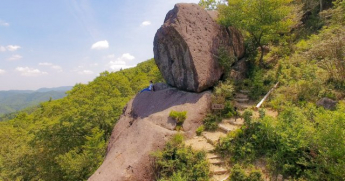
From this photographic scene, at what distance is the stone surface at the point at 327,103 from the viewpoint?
876 centimetres

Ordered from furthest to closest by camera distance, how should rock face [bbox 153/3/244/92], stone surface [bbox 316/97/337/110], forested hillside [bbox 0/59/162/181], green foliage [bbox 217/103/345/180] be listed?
forested hillside [bbox 0/59/162/181] → rock face [bbox 153/3/244/92] → stone surface [bbox 316/97/337/110] → green foliage [bbox 217/103/345/180]

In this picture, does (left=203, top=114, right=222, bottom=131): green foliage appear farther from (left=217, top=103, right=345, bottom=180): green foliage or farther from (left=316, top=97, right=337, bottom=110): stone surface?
(left=316, top=97, right=337, bottom=110): stone surface

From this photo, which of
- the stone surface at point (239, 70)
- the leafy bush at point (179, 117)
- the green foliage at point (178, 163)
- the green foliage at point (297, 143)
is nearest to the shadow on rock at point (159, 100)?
the leafy bush at point (179, 117)

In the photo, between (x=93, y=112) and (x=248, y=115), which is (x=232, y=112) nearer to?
(x=248, y=115)

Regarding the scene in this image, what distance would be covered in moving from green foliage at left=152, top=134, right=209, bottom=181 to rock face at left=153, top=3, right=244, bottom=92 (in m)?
4.82

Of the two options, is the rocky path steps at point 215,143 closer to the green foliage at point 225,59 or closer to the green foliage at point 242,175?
the green foliage at point 242,175

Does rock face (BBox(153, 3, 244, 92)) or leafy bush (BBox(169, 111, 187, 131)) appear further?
rock face (BBox(153, 3, 244, 92))

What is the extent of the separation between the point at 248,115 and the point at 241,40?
30.0ft

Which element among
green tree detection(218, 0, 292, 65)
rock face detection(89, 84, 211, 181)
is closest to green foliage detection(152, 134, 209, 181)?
rock face detection(89, 84, 211, 181)

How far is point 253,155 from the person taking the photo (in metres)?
7.77

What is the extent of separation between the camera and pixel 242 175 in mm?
6988

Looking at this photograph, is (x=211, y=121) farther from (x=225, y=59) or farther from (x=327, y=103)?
(x=327, y=103)

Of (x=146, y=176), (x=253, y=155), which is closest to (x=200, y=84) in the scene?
(x=253, y=155)

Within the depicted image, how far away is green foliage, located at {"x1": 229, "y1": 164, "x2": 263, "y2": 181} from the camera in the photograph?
679cm
